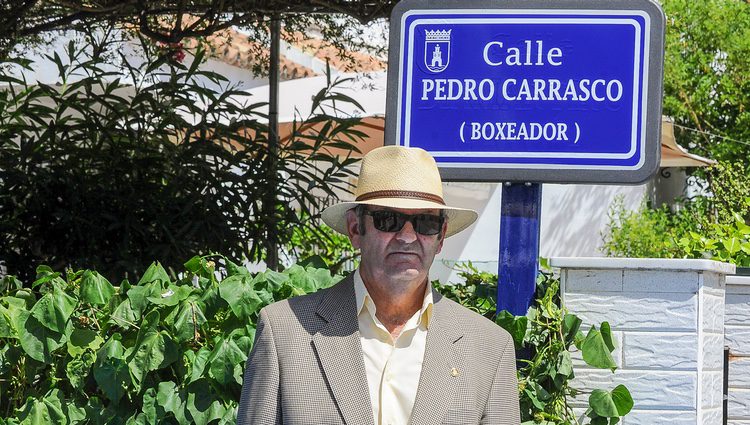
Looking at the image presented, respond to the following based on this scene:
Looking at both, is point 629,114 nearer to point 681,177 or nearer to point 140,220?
point 140,220

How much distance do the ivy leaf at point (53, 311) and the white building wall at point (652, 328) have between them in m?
1.40

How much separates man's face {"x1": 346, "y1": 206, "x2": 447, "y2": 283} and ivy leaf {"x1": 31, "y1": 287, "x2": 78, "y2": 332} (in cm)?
101

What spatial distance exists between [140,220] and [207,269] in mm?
2969

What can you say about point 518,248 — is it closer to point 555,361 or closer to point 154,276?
point 555,361

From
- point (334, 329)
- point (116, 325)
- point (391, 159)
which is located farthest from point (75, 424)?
point (391, 159)

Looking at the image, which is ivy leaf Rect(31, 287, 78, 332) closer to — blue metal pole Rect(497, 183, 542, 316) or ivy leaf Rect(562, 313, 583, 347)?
blue metal pole Rect(497, 183, 542, 316)

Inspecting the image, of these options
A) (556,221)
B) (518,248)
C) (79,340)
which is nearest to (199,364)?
(79,340)

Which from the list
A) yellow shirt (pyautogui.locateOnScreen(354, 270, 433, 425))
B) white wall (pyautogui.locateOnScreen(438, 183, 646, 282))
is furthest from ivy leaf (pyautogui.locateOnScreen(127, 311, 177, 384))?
white wall (pyautogui.locateOnScreen(438, 183, 646, 282))

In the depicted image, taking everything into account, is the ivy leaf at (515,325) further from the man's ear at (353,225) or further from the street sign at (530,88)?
the man's ear at (353,225)

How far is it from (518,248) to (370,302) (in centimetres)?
91

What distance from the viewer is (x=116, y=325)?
3.38m

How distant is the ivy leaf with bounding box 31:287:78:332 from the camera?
10.7 feet

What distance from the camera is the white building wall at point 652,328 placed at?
337 cm

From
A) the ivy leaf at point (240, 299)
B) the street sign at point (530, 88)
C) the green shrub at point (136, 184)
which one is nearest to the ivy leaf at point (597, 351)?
the street sign at point (530, 88)
